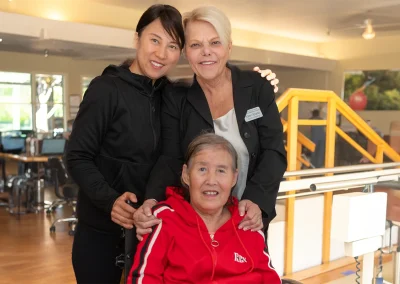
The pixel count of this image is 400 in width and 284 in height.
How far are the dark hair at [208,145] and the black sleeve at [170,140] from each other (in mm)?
41

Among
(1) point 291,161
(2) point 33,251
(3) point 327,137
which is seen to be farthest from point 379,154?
(2) point 33,251

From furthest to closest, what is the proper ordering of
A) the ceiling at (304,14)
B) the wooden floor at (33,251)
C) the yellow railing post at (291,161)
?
1. the ceiling at (304,14)
2. the wooden floor at (33,251)
3. the yellow railing post at (291,161)

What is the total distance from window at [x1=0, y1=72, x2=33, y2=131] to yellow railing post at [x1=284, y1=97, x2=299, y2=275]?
30.2 feet

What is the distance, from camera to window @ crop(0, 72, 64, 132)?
37.6 ft

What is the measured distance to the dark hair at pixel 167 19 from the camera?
1.59 m

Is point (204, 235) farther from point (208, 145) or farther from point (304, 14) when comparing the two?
point (304, 14)

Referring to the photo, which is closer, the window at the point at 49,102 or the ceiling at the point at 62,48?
the ceiling at the point at 62,48

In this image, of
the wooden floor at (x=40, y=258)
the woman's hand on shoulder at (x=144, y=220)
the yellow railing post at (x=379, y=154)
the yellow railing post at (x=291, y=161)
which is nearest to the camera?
the woman's hand on shoulder at (x=144, y=220)

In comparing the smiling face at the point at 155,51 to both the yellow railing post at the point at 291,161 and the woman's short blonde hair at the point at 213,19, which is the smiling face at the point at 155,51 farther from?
the yellow railing post at the point at 291,161

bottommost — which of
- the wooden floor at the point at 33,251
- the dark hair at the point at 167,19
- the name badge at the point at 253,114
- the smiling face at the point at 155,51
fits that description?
the wooden floor at the point at 33,251

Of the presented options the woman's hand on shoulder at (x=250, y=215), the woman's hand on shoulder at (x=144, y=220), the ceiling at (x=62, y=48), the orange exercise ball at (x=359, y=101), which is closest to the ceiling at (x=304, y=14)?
the ceiling at (x=62, y=48)

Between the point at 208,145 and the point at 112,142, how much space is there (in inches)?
12.8

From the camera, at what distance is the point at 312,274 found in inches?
153

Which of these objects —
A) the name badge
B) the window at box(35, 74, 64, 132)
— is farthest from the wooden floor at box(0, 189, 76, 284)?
the window at box(35, 74, 64, 132)
